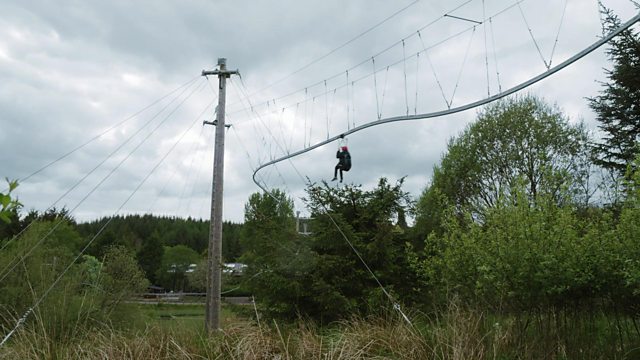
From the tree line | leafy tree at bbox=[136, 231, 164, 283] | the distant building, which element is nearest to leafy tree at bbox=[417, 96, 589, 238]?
the tree line

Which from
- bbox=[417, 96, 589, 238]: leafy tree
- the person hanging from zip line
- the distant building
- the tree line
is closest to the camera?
the tree line

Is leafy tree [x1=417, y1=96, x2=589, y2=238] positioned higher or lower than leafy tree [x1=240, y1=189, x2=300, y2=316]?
higher

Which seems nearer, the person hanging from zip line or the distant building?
the person hanging from zip line

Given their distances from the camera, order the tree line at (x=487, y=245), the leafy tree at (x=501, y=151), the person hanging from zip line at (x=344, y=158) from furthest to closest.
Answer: the leafy tree at (x=501, y=151) < the person hanging from zip line at (x=344, y=158) < the tree line at (x=487, y=245)

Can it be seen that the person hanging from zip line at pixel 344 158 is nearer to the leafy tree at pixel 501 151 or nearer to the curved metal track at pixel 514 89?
the curved metal track at pixel 514 89

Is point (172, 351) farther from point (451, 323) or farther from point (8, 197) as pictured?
point (8, 197)

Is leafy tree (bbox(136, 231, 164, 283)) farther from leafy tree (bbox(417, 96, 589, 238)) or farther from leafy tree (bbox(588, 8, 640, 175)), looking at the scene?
leafy tree (bbox(588, 8, 640, 175))

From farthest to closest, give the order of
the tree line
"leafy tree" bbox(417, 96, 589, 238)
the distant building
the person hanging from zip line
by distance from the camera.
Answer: "leafy tree" bbox(417, 96, 589, 238)
the distant building
the person hanging from zip line
the tree line

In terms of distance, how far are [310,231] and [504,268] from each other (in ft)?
21.6

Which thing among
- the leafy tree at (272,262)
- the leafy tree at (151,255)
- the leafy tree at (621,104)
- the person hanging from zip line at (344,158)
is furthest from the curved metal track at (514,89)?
the leafy tree at (151,255)

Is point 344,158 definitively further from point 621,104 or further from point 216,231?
point 621,104

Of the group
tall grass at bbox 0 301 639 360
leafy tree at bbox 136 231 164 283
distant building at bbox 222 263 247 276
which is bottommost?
tall grass at bbox 0 301 639 360

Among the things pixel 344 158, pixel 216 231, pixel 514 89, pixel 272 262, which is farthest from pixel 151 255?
pixel 514 89

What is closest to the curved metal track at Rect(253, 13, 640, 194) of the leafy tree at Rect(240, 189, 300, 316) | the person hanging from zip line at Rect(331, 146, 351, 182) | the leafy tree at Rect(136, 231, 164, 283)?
the person hanging from zip line at Rect(331, 146, 351, 182)
